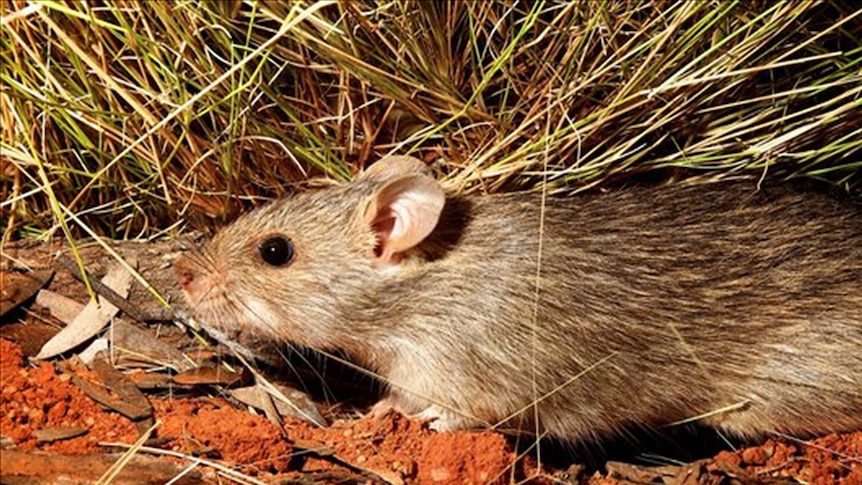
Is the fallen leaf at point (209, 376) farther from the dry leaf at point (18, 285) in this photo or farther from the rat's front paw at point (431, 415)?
the dry leaf at point (18, 285)

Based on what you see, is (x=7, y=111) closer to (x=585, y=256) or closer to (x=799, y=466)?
(x=585, y=256)

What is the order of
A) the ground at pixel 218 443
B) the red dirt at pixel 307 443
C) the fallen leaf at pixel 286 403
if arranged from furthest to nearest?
the fallen leaf at pixel 286 403 → the red dirt at pixel 307 443 → the ground at pixel 218 443

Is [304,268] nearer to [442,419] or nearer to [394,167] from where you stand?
[394,167]

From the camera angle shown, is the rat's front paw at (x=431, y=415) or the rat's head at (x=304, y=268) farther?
the rat's front paw at (x=431, y=415)

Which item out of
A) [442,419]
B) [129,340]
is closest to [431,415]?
[442,419]

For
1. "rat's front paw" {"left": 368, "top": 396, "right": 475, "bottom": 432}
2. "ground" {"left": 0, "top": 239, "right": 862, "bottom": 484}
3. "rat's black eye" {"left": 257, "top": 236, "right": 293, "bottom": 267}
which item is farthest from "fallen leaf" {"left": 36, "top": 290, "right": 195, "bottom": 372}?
"rat's front paw" {"left": 368, "top": 396, "right": 475, "bottom": 432}

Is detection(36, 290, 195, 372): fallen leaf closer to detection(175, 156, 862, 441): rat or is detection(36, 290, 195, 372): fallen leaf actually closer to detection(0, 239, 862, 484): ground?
detection(0, 239, 862, 484): ground

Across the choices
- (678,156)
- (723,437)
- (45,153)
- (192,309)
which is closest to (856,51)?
(678,156)

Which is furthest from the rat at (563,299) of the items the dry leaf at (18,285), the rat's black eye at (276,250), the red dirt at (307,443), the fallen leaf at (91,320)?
the dry leaf at (18,285)
